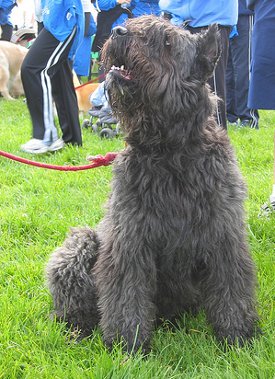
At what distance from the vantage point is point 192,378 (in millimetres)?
2340

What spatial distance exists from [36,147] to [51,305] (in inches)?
136

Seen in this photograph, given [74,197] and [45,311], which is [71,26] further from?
[45,311]

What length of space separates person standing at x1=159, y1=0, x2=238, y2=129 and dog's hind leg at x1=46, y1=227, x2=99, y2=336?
2.29m

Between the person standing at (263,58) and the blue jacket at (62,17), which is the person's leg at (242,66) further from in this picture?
the person standing at (263,58)

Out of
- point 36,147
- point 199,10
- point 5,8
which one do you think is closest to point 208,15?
point 199,10

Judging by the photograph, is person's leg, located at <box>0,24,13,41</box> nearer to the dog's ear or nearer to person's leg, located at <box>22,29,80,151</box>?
person's leg, located at <box>22,29,80,151</box>

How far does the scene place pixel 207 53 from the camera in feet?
8.05

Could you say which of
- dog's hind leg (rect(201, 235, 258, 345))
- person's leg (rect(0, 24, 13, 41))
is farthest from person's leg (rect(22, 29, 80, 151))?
person's leg (rect(0, 24, 13, 41))

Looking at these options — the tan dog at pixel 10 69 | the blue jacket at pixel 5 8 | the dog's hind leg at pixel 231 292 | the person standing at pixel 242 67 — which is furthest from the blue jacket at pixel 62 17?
the tan dog at pixel 10 69

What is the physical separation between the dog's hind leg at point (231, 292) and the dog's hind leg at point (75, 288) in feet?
2.36

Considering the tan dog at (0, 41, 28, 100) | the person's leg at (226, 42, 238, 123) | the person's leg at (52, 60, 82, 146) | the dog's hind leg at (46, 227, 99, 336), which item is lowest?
the tan dog at (0, 41, 28, 100)

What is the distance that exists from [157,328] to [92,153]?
367 cm

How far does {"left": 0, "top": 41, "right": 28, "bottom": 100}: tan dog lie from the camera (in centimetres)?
1218

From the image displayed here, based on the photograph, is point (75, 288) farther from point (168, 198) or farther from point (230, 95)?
point (230, 95)
